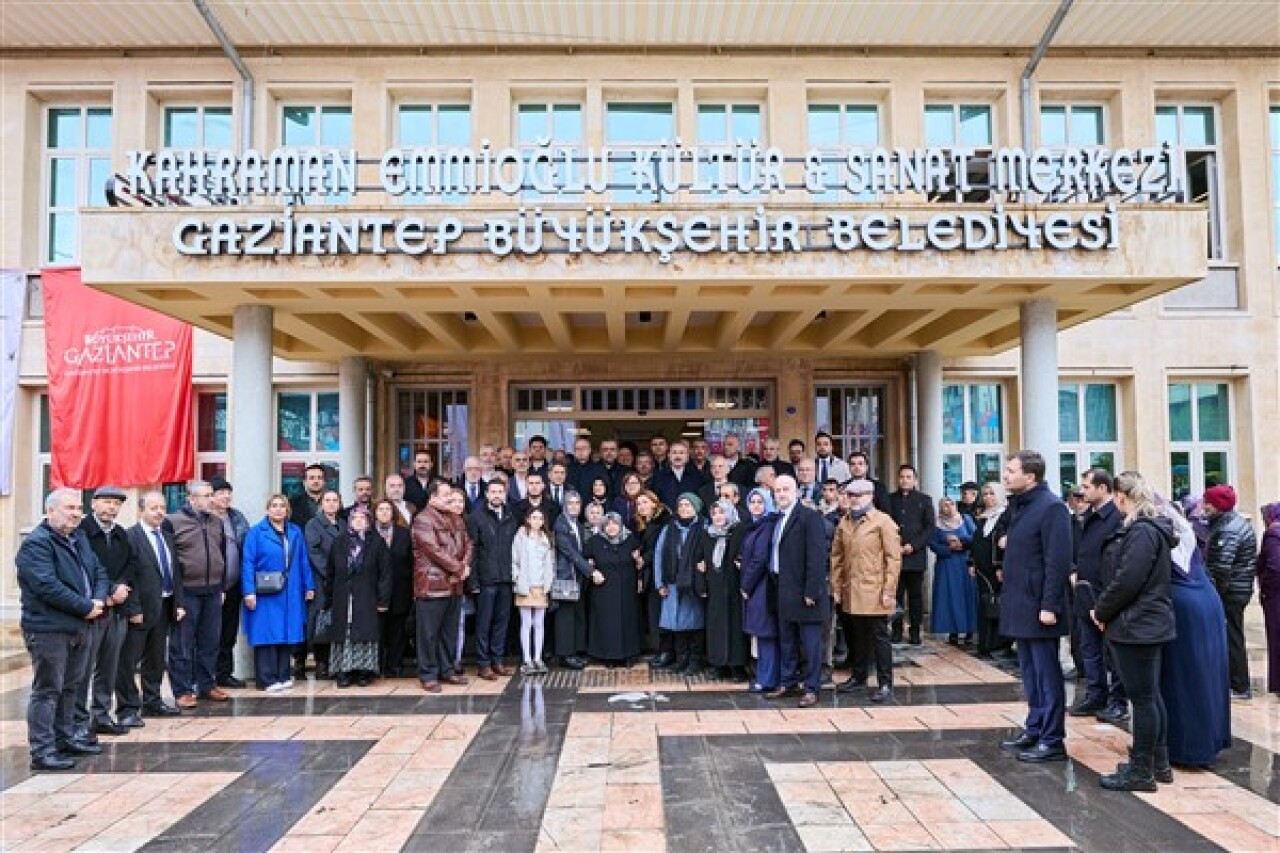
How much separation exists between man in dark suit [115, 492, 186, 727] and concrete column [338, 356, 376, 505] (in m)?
4.84

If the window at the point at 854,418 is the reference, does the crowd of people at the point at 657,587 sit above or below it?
below

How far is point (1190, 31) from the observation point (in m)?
12.9

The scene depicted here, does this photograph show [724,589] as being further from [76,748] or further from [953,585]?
[76,748]

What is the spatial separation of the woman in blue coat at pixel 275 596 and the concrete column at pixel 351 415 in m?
4.15

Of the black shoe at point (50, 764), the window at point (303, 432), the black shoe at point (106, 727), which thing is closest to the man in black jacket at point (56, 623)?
the black shoe at point (50, 764)

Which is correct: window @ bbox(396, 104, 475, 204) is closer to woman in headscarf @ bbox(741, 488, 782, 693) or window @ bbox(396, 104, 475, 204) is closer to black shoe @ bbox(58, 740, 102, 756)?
woman in headscarf @ bbox(741, 488, 782, 693)

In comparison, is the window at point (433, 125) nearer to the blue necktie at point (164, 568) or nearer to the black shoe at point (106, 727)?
the blue necktie at point (164, 568)

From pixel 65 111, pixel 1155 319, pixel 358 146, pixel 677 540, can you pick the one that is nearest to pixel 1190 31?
pixel 1155 319

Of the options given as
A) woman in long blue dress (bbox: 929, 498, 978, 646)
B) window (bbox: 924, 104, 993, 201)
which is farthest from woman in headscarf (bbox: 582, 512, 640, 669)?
window (bbox: 924, 104, 993, 201)

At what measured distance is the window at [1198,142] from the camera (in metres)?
13.6

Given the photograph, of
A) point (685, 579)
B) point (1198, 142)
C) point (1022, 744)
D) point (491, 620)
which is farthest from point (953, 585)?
point (1198, 142)

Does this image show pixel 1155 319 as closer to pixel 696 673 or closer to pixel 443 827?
pixel 696 673

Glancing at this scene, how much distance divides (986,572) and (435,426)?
803cm

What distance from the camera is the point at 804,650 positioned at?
7461 millimetres
